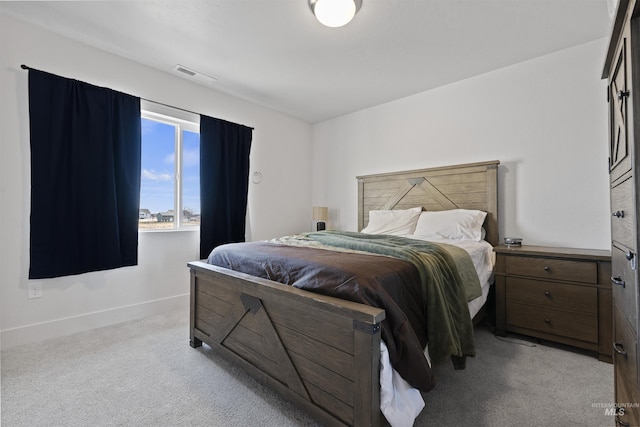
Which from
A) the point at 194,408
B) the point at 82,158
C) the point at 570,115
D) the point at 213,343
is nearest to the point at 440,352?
the point at 194,408

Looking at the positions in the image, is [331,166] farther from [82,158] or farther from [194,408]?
[194,408]

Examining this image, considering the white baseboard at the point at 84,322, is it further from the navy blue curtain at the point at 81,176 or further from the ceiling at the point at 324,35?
the ceiling at the point at 324,35

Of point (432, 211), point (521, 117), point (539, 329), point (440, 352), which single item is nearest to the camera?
point (440, 352)

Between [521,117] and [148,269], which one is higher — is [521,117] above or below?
above

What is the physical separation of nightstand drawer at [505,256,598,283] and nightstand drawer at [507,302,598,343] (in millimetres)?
260

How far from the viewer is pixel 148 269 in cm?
303

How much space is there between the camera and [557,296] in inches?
86.8

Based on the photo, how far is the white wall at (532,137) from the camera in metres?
2.53

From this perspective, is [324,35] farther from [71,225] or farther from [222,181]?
[71,225]

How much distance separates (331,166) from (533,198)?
2.70m

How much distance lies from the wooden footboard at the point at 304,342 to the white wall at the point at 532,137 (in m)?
2.54

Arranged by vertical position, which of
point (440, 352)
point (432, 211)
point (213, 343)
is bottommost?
point (213, 343)

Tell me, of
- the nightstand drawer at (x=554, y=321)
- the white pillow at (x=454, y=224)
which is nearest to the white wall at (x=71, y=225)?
the white pillow at (x=454, y=224)

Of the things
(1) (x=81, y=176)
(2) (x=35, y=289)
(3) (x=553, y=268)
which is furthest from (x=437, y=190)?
(2) (x=35, y=289)
